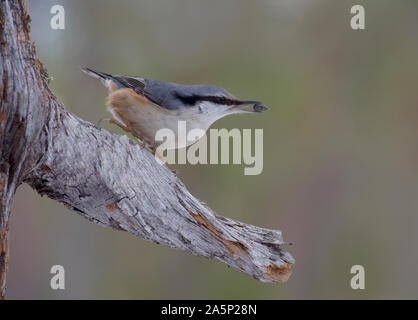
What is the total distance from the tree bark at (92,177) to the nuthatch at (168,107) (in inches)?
7.2

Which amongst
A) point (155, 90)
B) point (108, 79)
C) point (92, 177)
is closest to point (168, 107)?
point (155, 90)

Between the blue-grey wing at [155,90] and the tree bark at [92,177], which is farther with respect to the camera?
the blue-grey wing at [155,90]

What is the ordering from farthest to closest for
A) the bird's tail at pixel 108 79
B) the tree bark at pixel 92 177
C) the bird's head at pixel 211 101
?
the bird's tail at pixel 108 79 → the bird's head at pixel 211 101 → the tree bark at pixel 92 177

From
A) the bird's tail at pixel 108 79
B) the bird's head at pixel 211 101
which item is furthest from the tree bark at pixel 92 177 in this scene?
the bird's tail at pixel 108 79

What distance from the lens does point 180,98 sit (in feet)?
6.08

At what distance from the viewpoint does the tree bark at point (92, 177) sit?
1177mm

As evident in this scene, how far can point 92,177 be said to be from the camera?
4.82 ft

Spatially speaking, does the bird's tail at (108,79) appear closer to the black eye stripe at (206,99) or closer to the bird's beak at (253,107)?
the black eye stripe at (206,99)

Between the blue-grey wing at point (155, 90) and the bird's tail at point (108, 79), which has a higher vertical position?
the bird's tail at point (108, 79)


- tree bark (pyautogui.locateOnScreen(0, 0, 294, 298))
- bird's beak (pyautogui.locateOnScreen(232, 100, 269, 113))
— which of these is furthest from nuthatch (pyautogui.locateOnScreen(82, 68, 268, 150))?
tree bark (pyautogui.locateOnScreen(0, 0, 294, 298))

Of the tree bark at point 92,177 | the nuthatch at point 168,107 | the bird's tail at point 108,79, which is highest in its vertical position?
the bird's tail at point 108,79

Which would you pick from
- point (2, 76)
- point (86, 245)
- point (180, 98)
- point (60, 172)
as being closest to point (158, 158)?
point (180, 98)

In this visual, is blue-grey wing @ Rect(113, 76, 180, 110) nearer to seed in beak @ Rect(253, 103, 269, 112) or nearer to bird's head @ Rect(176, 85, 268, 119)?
bird's head @ Rect(176, 85, 268, 119)

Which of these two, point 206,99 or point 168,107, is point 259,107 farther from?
point 168,107
